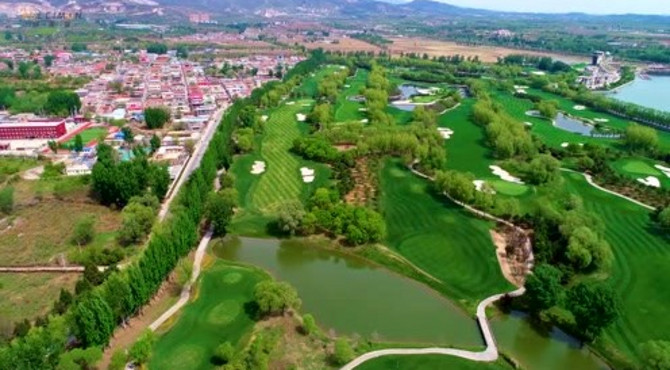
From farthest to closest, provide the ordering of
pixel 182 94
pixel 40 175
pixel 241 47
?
pixel 241 47
pixel 182 94
pixel 40 175

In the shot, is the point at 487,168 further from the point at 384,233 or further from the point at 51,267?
the point at 51,267

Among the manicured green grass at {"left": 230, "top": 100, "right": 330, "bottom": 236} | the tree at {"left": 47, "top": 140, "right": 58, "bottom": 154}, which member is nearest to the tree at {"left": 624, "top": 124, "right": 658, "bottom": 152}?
the manicured green grass at {"left": 230, "top": 100, "right": 330, "bottom": 236}

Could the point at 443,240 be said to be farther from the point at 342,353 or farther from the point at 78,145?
the point at 78,145

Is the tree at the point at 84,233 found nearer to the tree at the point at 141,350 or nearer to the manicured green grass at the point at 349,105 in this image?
the tree at the point at 141,350

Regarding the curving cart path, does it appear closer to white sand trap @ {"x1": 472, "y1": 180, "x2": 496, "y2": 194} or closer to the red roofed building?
white sand trap @ {"x1": 472, "y1": 180, "x2": 496, "y2": 194}

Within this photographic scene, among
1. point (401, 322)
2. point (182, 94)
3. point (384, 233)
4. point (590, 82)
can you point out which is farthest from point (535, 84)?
point (401, 322)

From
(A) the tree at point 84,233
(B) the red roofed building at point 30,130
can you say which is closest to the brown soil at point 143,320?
(A) the tree at point 84,233
